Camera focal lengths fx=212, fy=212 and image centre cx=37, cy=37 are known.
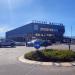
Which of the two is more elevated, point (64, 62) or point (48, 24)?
point (48, 24)

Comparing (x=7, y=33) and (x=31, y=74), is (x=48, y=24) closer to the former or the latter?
(x=7, y=33)

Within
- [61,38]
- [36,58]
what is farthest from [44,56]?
[61,38]

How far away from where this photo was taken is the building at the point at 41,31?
7762cm

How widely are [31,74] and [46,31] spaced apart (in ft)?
227

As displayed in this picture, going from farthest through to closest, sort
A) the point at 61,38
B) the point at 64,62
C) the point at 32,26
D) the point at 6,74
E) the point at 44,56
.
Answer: the point at 61,38
the point at 32,26
the point at 44,56
the point at 64,62
the point at 6,74

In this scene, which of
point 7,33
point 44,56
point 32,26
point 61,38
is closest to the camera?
point 44,56

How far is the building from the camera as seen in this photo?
77625 millimetres

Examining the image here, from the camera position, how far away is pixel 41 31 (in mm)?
79938

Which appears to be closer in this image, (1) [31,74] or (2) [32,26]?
(1) [31,74]

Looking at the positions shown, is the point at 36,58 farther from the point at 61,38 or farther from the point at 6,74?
the point at 61,38

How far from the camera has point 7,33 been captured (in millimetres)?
95812

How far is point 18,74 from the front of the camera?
37.7 feet

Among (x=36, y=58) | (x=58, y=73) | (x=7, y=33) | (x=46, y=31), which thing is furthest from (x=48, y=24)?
(x=58, y=73)

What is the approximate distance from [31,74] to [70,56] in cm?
699
